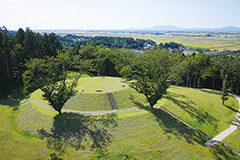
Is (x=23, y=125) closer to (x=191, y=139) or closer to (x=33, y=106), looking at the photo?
(x=33, y=106)

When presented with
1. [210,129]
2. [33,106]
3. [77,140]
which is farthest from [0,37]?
[210,129]

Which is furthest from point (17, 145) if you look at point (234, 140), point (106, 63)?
point (106, 63)

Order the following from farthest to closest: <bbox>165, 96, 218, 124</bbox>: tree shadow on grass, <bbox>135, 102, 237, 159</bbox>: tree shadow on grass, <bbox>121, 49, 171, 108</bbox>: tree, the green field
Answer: <bbox>165, 96, 218, 124</bbox>: tree shadow on grass → <bbox>121, 49, 171, 108</bbox>: tree → <bbox>135, 102, 237, 159</bbox>: tree shadow on grass → the green field

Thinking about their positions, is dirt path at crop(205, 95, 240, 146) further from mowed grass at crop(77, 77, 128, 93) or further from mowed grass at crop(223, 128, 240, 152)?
mowed grass at crop(77, 77, 128, 93)

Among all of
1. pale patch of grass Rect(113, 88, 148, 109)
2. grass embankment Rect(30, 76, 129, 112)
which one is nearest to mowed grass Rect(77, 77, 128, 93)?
grass embankment Rect(30, 76, 129, 112)

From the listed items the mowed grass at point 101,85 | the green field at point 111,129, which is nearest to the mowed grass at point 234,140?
the green field at point 111,129

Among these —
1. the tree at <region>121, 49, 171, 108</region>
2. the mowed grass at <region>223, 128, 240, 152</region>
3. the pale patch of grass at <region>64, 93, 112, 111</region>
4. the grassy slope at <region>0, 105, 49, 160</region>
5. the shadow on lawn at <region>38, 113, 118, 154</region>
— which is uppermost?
the tree at <region>121, 49, 171, 108</region>
